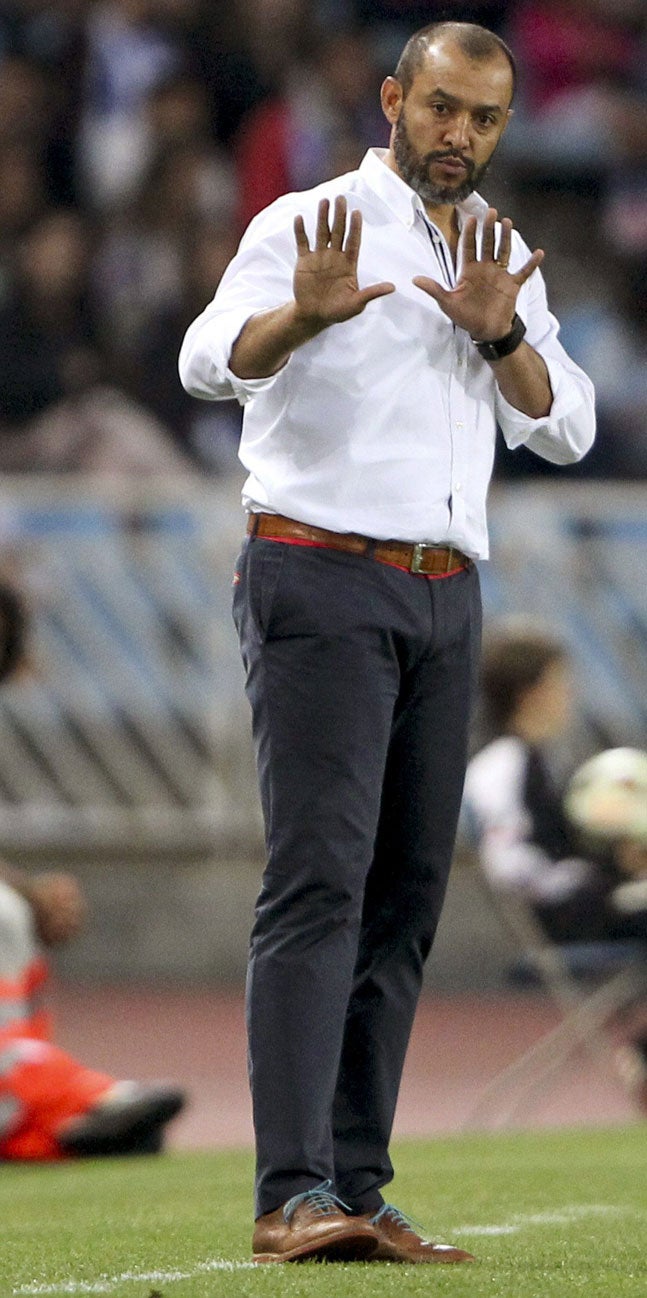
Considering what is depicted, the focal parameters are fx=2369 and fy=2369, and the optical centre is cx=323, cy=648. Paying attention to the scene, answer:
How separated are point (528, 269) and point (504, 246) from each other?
0.22 ft

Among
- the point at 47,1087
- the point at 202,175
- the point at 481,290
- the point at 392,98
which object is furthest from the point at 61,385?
the point at 481,290

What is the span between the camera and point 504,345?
3.89 meters

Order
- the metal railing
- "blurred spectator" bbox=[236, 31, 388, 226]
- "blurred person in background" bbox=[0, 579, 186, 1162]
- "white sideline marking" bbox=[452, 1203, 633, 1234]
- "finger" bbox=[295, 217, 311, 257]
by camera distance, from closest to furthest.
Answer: "finger" bbox=[295, 217, 311, 257], "white sideline marking" bbox=[452, 1203, 633, 1234], "blurred person in background" bbox=[0, 579, 186, 1162], the metal railing, "blurred spectator" bbox=[236, 31, 388, 226]

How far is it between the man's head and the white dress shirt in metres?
0.06

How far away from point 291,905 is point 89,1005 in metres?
6.17

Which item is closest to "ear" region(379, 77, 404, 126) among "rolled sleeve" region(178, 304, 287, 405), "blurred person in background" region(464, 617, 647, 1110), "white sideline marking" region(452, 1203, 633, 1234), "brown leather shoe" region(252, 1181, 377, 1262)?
"rolled sleeve" region(178, 304, 287, 405)

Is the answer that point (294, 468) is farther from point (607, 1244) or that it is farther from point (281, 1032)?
point (607, 1244)

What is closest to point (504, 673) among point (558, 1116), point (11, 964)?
point (558, 1116)

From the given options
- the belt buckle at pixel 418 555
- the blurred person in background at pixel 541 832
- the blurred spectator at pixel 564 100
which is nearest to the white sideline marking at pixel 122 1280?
the belt buckle at pixel 418 555

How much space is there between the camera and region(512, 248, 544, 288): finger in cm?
387

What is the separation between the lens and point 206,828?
408 inches

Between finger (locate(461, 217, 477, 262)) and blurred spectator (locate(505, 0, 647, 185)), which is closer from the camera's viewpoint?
finger (locate(461, 217, 477, 262))

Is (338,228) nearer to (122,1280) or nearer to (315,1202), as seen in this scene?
(315,1202)

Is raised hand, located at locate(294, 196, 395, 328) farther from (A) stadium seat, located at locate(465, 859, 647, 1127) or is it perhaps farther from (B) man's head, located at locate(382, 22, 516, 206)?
(A) stadium seat, located at locate(465, 859, 647, 1127)
